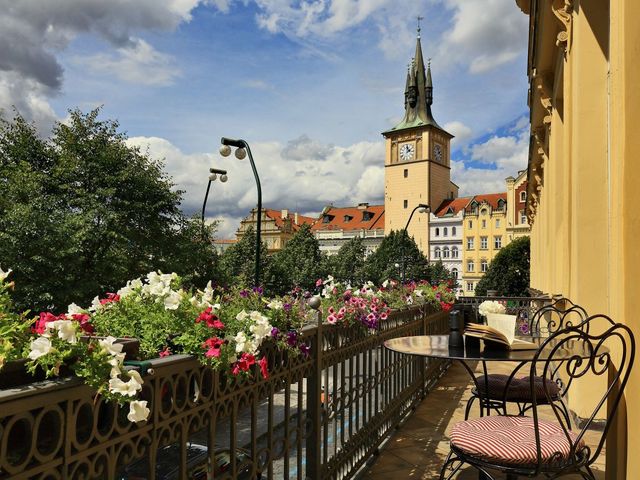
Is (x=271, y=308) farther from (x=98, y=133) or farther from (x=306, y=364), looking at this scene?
(x=98, y=133)

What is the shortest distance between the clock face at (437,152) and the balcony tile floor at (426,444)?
278ft

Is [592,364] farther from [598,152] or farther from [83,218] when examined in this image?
[83,218]

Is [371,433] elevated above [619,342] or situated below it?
below

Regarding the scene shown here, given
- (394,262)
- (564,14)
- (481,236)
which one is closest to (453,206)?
(481,236)

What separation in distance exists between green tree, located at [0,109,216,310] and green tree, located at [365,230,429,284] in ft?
143

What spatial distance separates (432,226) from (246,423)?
82728 millimetres

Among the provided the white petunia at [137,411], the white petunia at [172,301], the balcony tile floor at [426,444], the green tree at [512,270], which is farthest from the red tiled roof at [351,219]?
the white petunia at [137,411]

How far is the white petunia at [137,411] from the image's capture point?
1564mm

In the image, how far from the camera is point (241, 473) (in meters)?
2.45

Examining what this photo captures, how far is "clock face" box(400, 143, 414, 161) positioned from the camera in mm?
89562

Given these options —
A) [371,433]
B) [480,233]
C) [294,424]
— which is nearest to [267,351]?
[294,424]

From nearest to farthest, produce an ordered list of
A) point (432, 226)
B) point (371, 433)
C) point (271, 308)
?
point (271, 308), point (371, 433), point (432, 226)

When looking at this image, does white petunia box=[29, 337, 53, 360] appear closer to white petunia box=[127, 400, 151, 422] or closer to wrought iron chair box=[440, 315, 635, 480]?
white petunia box=[127, 400, 151, 422]

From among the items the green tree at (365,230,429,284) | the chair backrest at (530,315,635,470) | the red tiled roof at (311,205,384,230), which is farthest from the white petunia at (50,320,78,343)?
the red tiled roof at (311,205,384,230)
